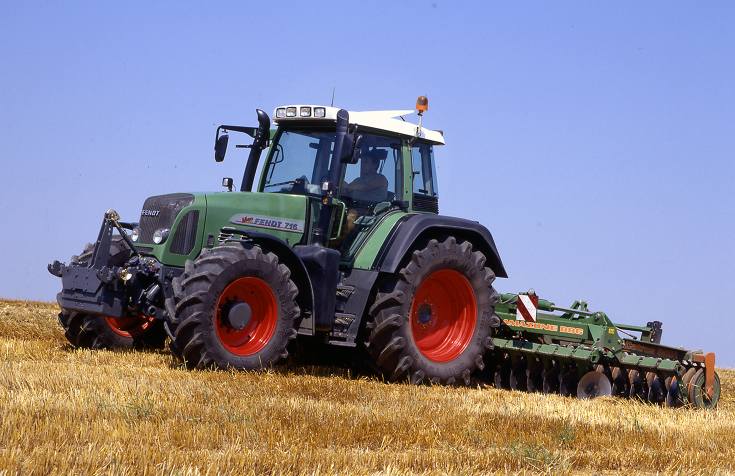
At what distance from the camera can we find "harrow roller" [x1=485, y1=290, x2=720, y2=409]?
780 cm

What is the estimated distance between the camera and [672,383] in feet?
25.6

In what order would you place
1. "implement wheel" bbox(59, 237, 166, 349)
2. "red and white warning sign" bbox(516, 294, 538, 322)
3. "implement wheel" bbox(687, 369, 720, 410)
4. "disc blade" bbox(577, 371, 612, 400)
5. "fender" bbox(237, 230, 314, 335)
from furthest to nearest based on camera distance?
1. "red and white warning sign" bbox(516, 294, 538, 322)
2. "implement wheel" bbox(59, 237, 166, 349)
3. "disc blade" bbox(577, 371, 612, 400)
4. "implement wheel" bbox(687, 369, 720, 410)
5. "fender" bbox(237, 230, 314, 335)

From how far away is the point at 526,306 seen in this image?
29.1 feet

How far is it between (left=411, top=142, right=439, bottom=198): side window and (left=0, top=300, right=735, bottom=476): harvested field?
264 centimetres

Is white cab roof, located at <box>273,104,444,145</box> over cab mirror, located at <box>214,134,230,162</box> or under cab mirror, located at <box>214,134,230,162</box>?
over

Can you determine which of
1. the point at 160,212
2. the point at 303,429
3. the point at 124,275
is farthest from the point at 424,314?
the point at 303,429

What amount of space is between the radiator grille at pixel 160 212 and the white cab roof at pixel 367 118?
1.45 m

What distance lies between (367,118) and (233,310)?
2670 mm

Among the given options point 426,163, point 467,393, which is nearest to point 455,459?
point 467,393

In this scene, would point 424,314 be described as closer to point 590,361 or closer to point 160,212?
point 590,361

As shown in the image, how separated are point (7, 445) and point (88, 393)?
143cm

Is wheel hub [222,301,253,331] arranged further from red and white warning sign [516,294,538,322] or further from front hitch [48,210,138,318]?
red and white warning sign [516,294,538,322]

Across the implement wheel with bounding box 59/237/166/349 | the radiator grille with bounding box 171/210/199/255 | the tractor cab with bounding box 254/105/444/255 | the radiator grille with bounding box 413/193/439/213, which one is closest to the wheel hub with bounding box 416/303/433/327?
the tractor cab with bounding box 254/105/444/255

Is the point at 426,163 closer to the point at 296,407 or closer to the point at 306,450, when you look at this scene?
the point at 296,407
